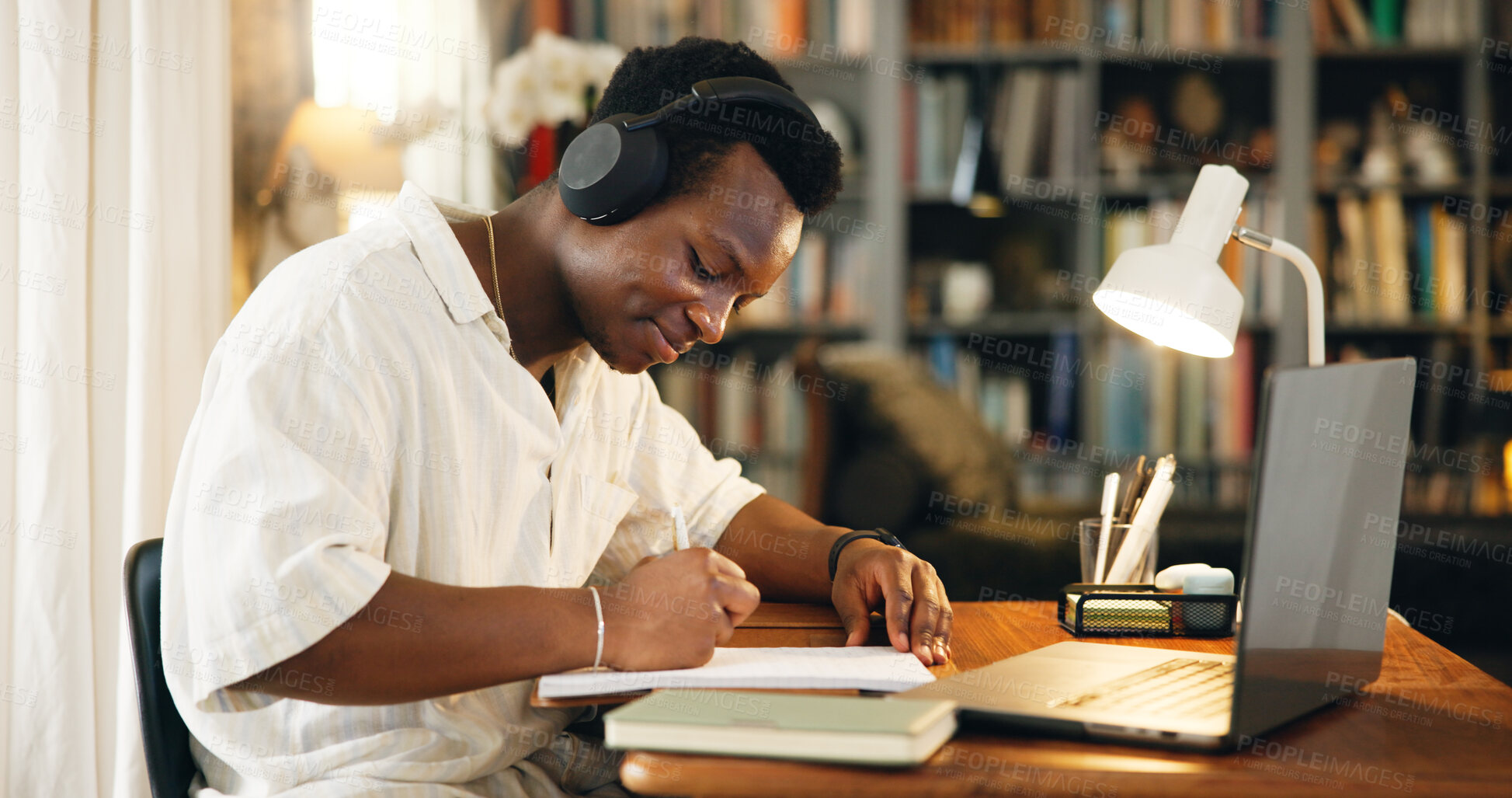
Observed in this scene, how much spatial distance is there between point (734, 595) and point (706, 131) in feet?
1.35

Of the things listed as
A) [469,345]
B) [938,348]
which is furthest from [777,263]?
[938,348]

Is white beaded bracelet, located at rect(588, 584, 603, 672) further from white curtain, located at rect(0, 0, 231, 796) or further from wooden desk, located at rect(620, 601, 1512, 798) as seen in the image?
white curtain, located at rect(0, 0, 231, 796)

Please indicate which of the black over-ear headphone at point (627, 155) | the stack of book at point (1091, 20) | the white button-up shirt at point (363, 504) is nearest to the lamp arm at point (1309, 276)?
the black over-ear headphone at point (627, 155)

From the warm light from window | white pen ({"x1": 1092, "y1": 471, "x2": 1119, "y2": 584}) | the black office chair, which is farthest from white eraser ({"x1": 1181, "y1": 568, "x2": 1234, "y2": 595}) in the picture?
the warm light from window

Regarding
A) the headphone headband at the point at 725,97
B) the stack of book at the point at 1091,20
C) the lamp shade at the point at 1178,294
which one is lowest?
the lamp shade at the point at 1178,294

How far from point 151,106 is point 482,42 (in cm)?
184

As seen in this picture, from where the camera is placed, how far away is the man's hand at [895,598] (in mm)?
A: 986

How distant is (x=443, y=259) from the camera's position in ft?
3.25

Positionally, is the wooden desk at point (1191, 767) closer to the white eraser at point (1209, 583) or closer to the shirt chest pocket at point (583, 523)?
the white eraser at point (1209, 583)

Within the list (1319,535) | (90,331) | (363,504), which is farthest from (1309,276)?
(90,331)

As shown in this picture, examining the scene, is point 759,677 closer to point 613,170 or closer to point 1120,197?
point 613,170

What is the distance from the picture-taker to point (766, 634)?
41.4 inches

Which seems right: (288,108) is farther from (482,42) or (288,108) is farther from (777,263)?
(777,263)

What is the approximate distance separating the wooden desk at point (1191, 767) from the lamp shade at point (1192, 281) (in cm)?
35
